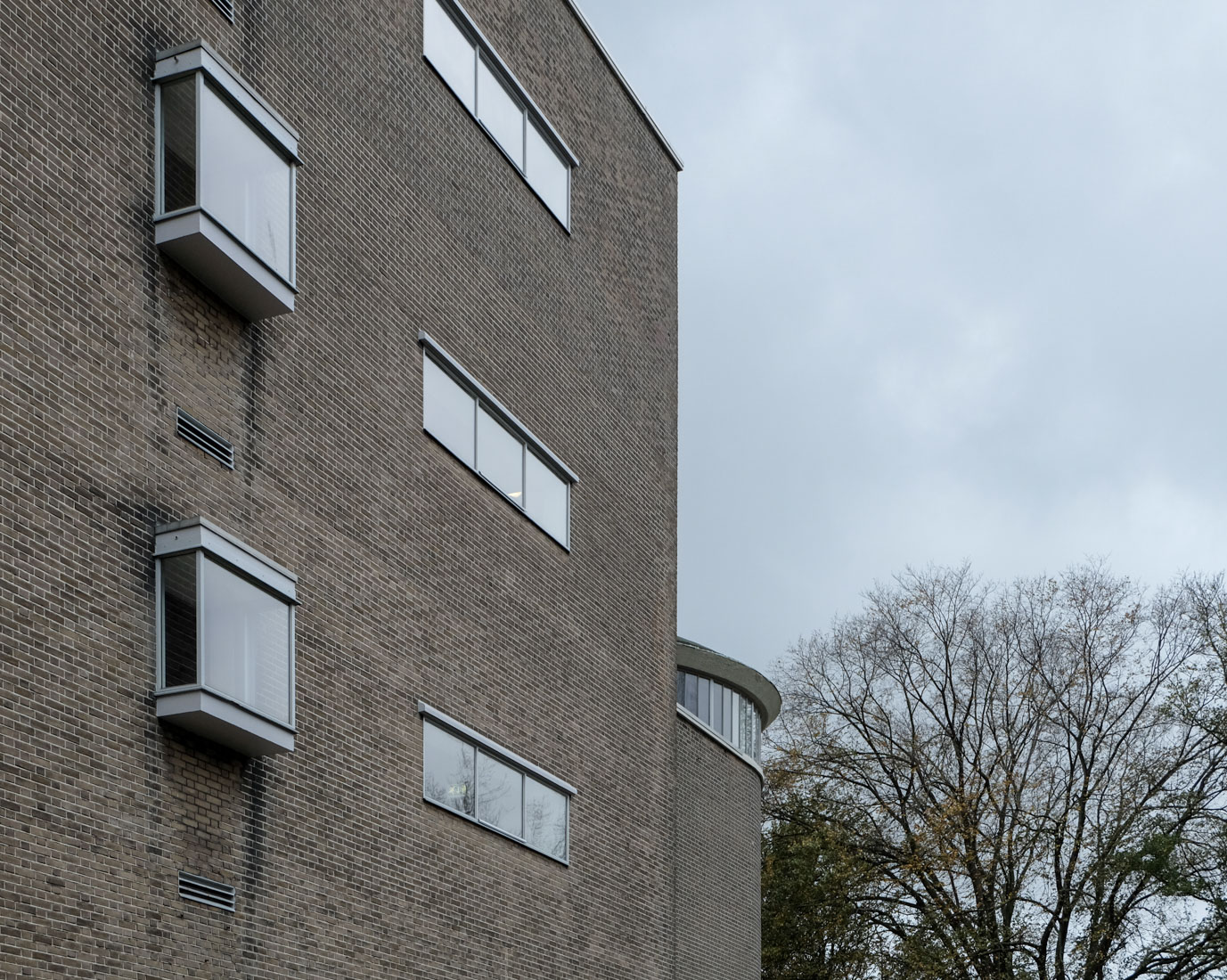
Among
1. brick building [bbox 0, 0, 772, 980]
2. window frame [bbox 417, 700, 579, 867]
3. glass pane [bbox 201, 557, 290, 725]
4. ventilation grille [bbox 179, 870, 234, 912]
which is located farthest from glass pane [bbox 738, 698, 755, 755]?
ventilation grille [bbox 179, 870, 234, 912]

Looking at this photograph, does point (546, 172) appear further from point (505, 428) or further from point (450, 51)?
point (505, 428)

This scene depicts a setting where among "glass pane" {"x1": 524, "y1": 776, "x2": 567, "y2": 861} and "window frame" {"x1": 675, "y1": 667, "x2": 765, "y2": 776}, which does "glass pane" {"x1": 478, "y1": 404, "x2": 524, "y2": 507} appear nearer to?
"glass pane" {"x1": 524, "y1": 776, "x2": 567, "y2": 861}

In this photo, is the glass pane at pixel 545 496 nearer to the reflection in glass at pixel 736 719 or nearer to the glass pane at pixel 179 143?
the glass pane at pixel 179 143

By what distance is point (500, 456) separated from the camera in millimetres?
19328

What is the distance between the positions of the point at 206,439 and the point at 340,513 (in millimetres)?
2274

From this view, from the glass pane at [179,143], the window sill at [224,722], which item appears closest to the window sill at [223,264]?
the glass pane at [179,143]

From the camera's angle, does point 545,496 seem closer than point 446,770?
No

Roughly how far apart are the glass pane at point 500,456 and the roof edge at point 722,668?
9670 millimetres

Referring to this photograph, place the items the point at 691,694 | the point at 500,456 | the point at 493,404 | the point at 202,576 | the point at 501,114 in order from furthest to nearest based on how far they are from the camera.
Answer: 1. the point at 691,694
2. the point at 501,114
3. the point at 500,456
4. the point at 493,404
5. the point at 202,576

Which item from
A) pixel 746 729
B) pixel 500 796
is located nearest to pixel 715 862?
pixel 746 729

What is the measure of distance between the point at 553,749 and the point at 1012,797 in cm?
2571

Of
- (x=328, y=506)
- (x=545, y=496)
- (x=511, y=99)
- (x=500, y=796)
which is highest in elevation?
(x=511, y=99)

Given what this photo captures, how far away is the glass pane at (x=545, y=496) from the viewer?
65.9 ft

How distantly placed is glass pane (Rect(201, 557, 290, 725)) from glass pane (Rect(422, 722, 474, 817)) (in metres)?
3.25
